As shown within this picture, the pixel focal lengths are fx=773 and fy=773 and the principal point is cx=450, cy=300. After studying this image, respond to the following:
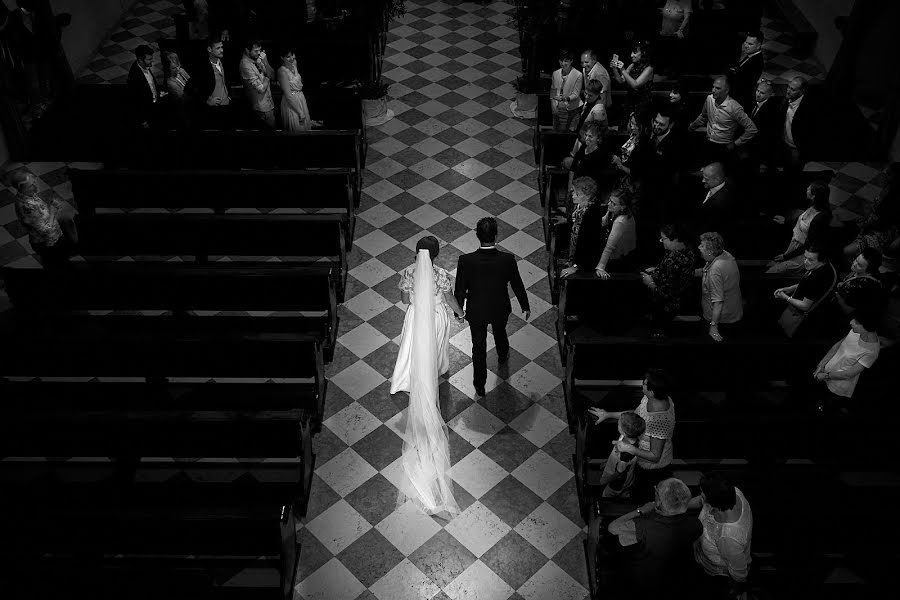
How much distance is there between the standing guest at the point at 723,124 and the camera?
800 centimetres

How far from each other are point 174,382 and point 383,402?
6.29 ft

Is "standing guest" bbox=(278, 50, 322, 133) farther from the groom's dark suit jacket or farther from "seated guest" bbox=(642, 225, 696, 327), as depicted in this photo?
"seated guest" bbox=(642, 225, 696, 327)

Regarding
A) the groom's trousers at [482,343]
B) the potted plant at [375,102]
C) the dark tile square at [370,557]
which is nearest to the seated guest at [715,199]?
the groom's trousers at [482,343]

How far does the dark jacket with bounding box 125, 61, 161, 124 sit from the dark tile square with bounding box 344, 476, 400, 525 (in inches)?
212

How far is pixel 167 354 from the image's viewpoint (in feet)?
21.5

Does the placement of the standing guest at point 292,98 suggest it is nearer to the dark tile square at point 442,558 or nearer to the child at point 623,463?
the dark tile square at point 442,558

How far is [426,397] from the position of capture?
6.34 metres

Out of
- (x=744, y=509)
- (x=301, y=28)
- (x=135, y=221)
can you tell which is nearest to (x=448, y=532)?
(x=744, y=509)

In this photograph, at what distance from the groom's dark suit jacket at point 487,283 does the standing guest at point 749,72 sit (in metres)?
4.41

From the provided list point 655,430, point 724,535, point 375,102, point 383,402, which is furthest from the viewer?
point 375,102

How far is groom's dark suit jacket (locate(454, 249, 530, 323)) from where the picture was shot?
627cm

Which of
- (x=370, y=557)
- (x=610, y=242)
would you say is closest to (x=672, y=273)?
(x=610, y=242)

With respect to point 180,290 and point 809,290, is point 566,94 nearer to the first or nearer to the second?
point 809,290

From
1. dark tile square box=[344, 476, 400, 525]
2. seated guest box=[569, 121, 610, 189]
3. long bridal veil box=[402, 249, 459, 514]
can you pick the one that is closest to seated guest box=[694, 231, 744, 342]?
seated guest box=[569, 121, 610, 189]
